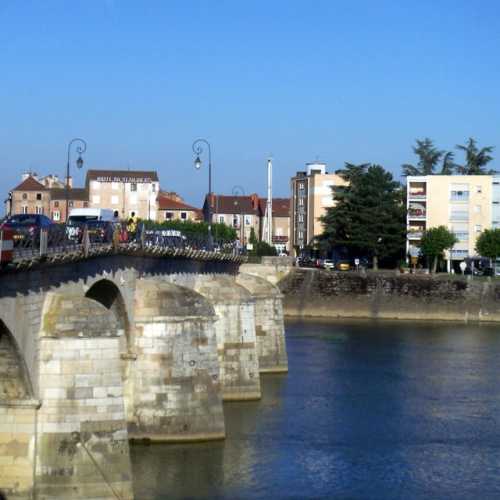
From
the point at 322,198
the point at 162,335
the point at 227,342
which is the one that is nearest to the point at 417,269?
the point at 322,198

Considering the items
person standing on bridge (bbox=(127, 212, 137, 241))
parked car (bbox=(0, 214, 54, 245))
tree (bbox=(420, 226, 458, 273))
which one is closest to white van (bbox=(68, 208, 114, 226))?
person standing on bridge (bbox=(127, 212, 137, 241))

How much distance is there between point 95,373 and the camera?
34.0 m

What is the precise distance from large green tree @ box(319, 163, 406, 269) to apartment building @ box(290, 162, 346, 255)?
14.0 meters

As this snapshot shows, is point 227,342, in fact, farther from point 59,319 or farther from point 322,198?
point 322,198

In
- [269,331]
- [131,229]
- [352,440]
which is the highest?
[131,229]

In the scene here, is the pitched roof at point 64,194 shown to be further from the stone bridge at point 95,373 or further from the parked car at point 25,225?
the parked car at point 25,225

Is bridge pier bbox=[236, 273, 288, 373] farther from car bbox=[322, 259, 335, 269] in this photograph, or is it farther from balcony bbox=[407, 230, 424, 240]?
balcony bbox=[407, 230, 424, 240]

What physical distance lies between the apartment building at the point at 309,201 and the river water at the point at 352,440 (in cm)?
8684

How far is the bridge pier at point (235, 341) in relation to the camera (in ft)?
192

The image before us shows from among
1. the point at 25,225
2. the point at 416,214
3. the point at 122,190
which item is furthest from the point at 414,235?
the point at 25,225

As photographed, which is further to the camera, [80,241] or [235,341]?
[235,341]

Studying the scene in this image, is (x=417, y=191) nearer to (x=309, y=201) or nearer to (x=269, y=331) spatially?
(x=309, y=201)

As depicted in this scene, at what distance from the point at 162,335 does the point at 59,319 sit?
11423 millimetres

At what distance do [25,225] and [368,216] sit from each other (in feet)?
340
